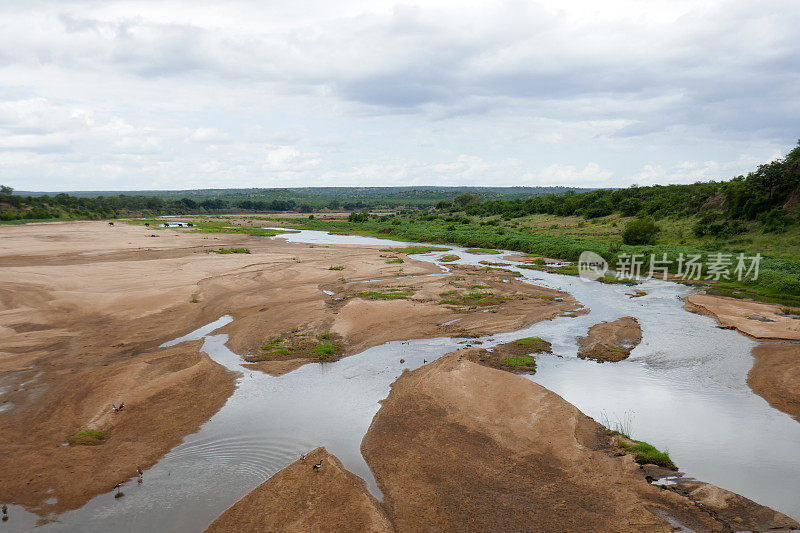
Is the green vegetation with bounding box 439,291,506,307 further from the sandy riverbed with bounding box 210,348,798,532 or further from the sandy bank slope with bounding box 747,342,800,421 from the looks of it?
the sandy riverbed with bounding box 210,348,798,532

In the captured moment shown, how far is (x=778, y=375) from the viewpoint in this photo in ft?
64.3

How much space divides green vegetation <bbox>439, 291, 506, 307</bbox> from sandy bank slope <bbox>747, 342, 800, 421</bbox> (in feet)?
50.0

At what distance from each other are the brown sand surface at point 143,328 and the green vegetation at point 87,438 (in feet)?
0.70

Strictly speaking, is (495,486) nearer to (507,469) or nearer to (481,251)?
(507,469)

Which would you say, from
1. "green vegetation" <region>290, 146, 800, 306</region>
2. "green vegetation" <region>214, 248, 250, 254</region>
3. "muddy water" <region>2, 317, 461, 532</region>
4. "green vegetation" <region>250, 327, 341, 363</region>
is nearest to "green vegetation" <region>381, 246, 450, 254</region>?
"green vegetation" <region>290, 146, 800, 306</region>

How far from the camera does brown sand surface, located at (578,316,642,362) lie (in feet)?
75.0

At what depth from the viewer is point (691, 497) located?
11539mm

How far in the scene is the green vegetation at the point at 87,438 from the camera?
14.4 m

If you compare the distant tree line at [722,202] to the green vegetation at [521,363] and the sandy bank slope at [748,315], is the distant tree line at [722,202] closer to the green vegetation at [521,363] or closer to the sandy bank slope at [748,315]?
the sandy bank slope at [748,315]

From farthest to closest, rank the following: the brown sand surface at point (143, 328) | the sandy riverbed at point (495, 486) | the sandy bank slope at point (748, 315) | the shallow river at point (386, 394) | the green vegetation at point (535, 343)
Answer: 1. the sandy bank slope at point (748, 315)
2. the green vegetation at point (535, 343)
3. the brown sand surface at point (143, 328)
4. the shallow river at point (386, 394)
5. the sandy riverbed at point (495, 486)

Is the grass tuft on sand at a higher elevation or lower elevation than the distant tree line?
lower

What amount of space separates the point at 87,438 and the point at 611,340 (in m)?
23.8

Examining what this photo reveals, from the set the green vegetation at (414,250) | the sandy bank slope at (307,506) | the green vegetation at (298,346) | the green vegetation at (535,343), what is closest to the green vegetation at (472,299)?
the green vegetation at (535,343)

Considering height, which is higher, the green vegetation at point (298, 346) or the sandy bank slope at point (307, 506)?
the sandy bank slope at point (307, 506)
